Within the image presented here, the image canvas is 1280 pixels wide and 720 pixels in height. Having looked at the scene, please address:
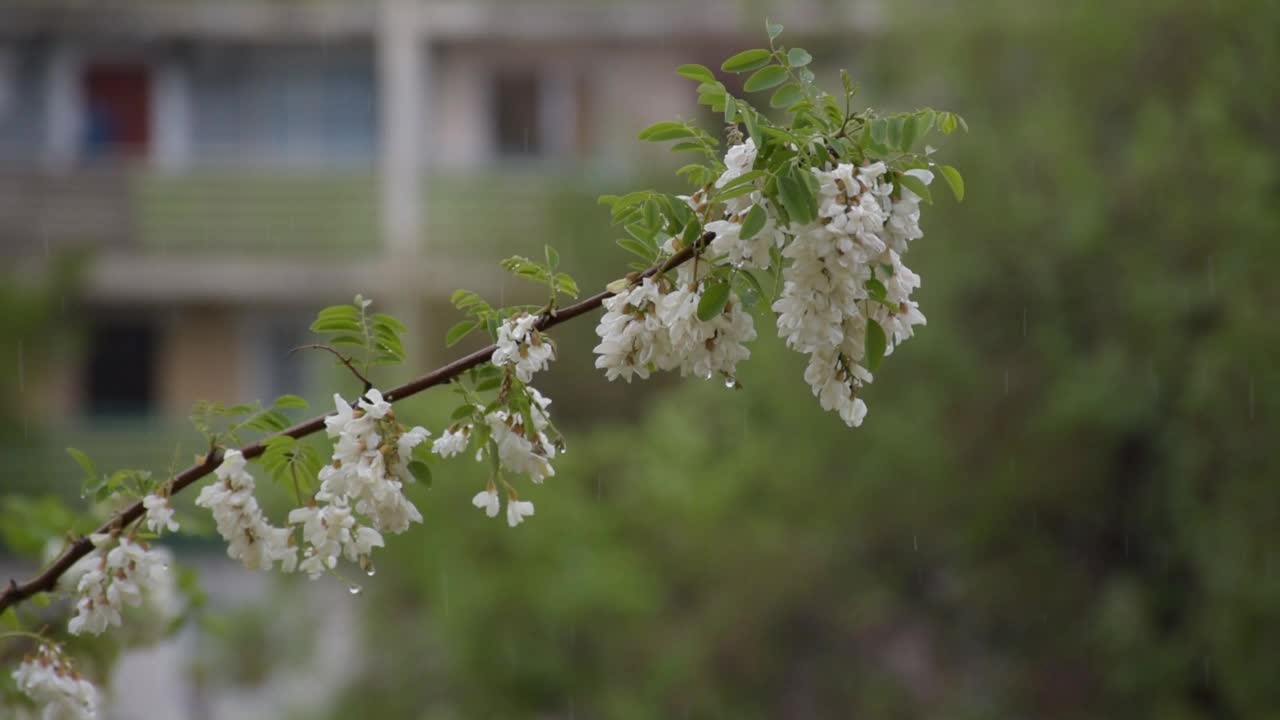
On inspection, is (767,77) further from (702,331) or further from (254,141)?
(254,141)

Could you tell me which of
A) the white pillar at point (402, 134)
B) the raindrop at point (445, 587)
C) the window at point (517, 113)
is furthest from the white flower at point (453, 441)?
the window at point (517, 113)

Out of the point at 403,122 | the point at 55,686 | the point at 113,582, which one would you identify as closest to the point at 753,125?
the point at 113,582

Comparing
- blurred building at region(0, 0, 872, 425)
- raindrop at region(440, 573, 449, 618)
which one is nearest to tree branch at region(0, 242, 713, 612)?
raindrop at region(440, 573, 449, 618)

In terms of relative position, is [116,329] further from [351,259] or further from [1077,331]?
[1077,331]

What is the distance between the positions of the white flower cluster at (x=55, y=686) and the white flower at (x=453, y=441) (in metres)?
0.49

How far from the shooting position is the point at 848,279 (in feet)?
4.01

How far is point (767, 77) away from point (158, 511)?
2.41 ft

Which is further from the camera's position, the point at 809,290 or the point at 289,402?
the point at 289,402

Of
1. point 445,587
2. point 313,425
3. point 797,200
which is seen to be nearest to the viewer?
point 797,200

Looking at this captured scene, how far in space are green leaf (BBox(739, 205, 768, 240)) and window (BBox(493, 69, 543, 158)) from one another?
33.2ft

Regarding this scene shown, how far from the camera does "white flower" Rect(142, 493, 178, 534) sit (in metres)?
1.26

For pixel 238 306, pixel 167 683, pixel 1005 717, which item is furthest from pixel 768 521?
pixel 238 306

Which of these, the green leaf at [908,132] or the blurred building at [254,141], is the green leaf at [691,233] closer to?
the green leaf at [908,132]

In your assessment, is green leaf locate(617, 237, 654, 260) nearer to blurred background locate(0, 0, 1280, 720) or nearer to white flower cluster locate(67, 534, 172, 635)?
white flower cluster locate(67, 534, 172, 635)
